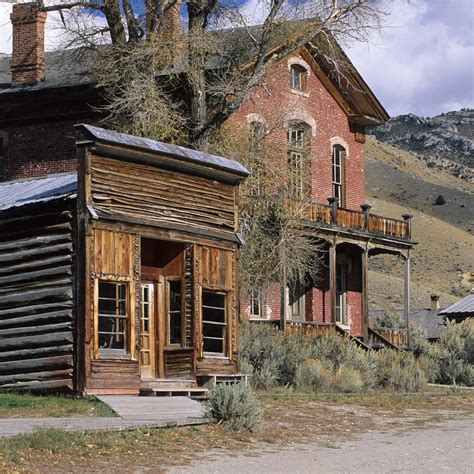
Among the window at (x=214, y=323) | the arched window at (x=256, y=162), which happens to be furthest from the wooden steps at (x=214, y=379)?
the arched window at (x=256, y=162)

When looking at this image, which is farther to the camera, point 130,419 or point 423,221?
point 423,221

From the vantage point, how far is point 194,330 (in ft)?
73.8

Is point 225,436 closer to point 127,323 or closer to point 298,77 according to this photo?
point 127,323

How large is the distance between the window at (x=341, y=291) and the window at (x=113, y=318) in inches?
712

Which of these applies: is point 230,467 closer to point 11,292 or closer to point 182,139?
point 11,292

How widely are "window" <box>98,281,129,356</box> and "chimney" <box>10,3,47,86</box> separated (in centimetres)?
1375

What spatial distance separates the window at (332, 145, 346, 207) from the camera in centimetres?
3812

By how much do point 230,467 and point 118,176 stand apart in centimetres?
808

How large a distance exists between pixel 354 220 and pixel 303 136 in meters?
2.93

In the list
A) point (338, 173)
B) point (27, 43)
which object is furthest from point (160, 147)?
point (338, 173)

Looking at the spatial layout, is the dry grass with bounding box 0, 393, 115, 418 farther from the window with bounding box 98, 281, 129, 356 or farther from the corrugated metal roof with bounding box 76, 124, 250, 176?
the corrugated metal roof with bounding box 76, 124, 250, 176

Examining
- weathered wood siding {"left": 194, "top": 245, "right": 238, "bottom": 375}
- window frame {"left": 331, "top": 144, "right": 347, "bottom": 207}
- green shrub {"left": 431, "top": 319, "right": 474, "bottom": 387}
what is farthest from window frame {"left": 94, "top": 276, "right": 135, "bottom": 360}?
window frame {"left": 331, "top": 144, "right": 347, "bottom": 207}

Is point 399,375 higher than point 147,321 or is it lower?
lower

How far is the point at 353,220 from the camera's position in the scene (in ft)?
117
